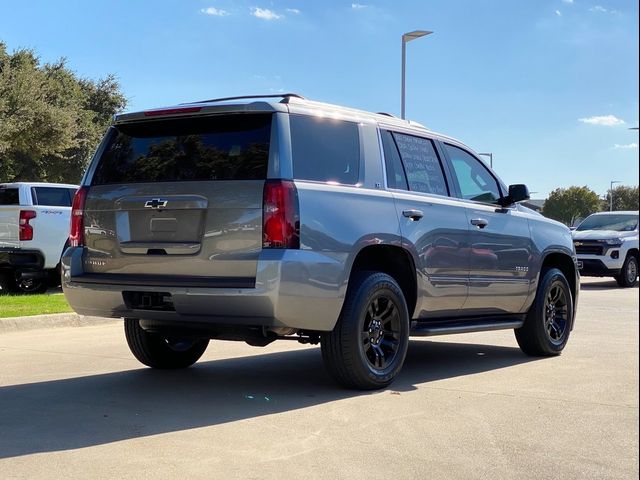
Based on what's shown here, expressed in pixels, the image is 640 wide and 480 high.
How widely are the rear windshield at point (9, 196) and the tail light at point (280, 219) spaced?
32.4 ft

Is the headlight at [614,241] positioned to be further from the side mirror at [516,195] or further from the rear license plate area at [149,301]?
the rear license plate area at [149,301]

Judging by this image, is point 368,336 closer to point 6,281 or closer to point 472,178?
point 472,178

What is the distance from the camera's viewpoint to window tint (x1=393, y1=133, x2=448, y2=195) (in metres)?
6.49

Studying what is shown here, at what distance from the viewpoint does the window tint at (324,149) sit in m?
5.52

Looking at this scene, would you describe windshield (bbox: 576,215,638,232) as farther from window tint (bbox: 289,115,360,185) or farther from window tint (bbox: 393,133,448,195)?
window tint (bbox: 289,115,360,185)

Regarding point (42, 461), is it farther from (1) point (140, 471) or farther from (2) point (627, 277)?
(2) point (627, 277)

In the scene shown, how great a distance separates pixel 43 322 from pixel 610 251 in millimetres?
13497

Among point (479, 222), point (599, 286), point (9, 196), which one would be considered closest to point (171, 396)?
point (479, 222)

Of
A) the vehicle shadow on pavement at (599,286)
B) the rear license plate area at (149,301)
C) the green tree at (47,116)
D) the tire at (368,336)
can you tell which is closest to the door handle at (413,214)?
the tire at (368,336)

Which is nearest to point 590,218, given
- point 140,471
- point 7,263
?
point 7,263

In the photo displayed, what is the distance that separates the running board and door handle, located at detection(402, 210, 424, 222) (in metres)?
0.88

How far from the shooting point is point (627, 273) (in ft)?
62.3

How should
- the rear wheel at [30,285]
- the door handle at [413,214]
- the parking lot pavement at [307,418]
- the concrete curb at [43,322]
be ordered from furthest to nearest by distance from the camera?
the rear wheel at [30,285] < the concrete curb at [43,322] < the door handle at [413,214] < the parking lot pavement at [307,418]

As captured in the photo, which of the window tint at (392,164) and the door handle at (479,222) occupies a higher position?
the window tint at (392,164)
